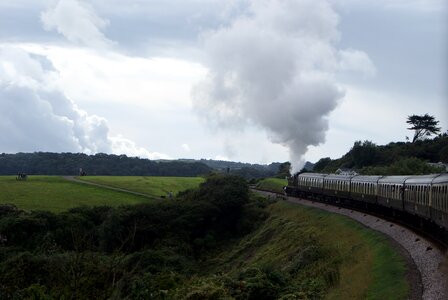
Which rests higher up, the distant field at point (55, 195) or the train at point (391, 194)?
the train at point (391, 194)

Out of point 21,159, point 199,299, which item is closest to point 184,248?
point 199,299

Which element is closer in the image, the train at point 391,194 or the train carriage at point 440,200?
the train carriage at point 440,200

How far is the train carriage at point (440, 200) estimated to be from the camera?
1978cm

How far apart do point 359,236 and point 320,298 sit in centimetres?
929

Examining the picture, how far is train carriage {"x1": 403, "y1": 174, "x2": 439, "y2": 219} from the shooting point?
2342 centimetres

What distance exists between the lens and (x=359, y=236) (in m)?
27.1

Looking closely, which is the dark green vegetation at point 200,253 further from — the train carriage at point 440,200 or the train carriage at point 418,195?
the train carriage at point 418,195

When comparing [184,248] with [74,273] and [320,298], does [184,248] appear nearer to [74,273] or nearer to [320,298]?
[320,298]

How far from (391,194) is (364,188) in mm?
6833

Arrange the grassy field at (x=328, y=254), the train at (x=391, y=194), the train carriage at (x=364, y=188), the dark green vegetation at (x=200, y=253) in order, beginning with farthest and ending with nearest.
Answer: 1. the train carriage at (x=364, y=188)
2. the train at (x=391, y=194)
3. the dark green vegetation at (x=200, y=253)
4. the grassy field at (x=328, y=254)

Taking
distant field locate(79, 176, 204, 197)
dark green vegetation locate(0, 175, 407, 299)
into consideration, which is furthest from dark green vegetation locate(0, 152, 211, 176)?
dark green vegetation locate(0, 175, 407, 299)

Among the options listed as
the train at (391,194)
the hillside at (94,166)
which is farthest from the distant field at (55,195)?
the hillside at (94,166)

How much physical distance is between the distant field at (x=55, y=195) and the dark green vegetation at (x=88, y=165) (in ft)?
177

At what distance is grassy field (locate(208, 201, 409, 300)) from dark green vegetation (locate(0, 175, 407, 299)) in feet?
0.25
